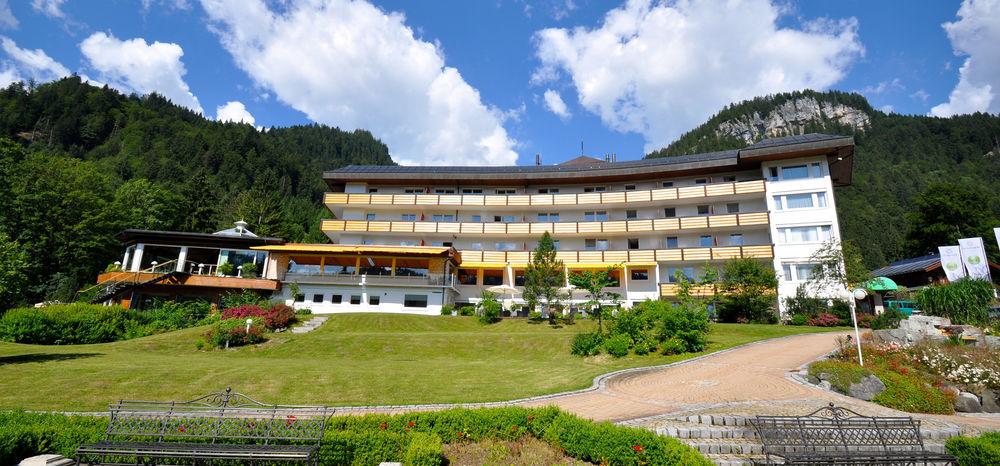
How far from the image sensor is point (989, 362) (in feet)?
43.4

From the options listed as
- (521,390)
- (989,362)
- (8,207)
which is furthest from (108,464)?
(8,207)

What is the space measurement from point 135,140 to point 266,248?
294ft

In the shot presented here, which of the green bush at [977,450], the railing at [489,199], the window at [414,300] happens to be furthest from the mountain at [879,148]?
the green bush at [977,450]

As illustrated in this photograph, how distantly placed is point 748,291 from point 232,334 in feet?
111

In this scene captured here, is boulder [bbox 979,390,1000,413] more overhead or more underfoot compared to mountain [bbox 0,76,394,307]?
more underfoot

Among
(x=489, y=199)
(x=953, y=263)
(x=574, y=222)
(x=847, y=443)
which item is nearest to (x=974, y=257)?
(x=953, y=263)

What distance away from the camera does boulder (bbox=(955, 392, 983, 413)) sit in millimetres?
12211

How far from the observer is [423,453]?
7.25m

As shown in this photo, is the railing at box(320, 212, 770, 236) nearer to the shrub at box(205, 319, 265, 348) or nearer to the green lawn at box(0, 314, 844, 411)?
the green lawn at box(0, 314, 844, 411)

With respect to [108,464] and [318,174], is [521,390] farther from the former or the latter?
[318,174]

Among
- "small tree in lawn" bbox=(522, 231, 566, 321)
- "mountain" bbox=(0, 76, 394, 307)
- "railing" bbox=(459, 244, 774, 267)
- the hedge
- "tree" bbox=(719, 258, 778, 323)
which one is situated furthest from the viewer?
"mountain" bbox=(0, 76, 394, 307)


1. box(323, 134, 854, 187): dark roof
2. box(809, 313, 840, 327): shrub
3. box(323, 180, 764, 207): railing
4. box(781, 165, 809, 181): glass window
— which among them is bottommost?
box(809, 313, 840, 327): shrub

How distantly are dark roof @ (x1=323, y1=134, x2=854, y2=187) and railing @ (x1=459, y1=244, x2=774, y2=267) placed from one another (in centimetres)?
815

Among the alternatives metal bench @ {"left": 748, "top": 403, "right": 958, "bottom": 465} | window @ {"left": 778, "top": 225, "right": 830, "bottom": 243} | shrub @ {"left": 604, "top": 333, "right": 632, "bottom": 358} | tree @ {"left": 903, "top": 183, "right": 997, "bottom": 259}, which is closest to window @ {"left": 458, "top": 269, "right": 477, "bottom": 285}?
shrub @ {"left": 604, "top": 333, "right": 632, "bottom": 358}
